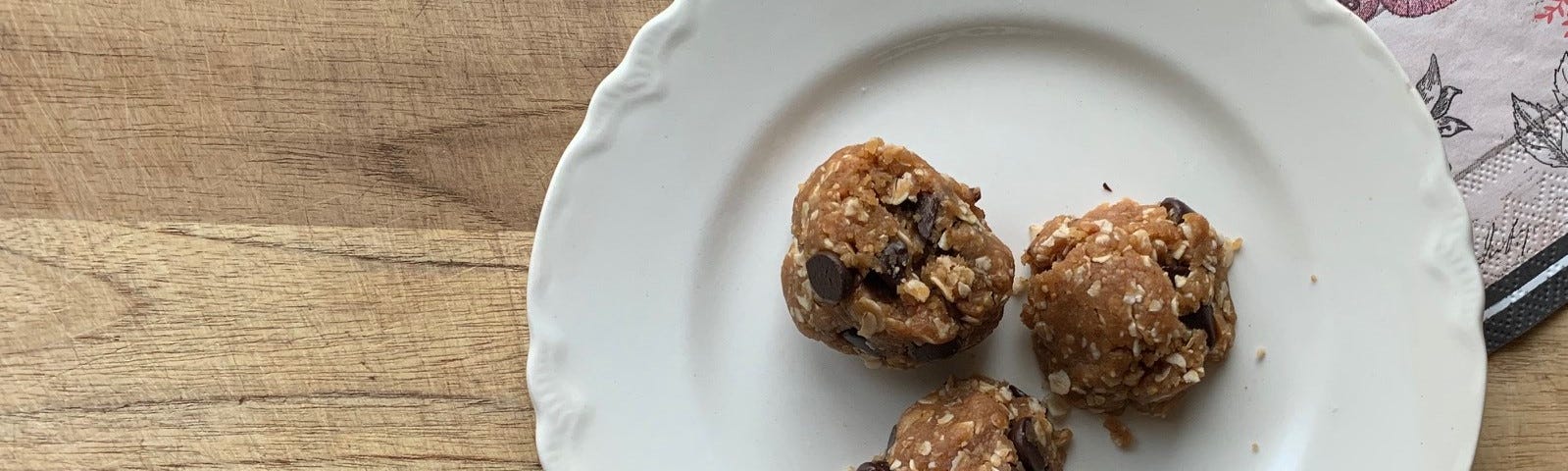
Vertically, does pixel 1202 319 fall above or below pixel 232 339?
above

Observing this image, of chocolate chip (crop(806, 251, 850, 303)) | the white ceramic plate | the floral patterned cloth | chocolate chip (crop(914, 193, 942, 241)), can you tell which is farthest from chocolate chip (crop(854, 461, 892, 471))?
the floral patterned cloth

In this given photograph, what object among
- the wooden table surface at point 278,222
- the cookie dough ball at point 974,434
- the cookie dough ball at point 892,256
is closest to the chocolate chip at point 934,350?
the cookie dough ball at point 892,256

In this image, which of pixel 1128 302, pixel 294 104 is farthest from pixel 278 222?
pixel 1128 302

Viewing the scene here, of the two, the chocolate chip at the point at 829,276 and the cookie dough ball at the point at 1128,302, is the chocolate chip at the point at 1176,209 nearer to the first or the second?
the cookie dough ball at the point at 1128,302

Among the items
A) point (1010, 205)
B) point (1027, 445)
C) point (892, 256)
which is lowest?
point (1027, 445)

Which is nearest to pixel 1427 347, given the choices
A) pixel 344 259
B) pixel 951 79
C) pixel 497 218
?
pixel 951 79

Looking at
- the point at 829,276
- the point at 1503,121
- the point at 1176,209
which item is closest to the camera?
the point at 829,276

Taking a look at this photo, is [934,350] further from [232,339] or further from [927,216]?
[232,339]
